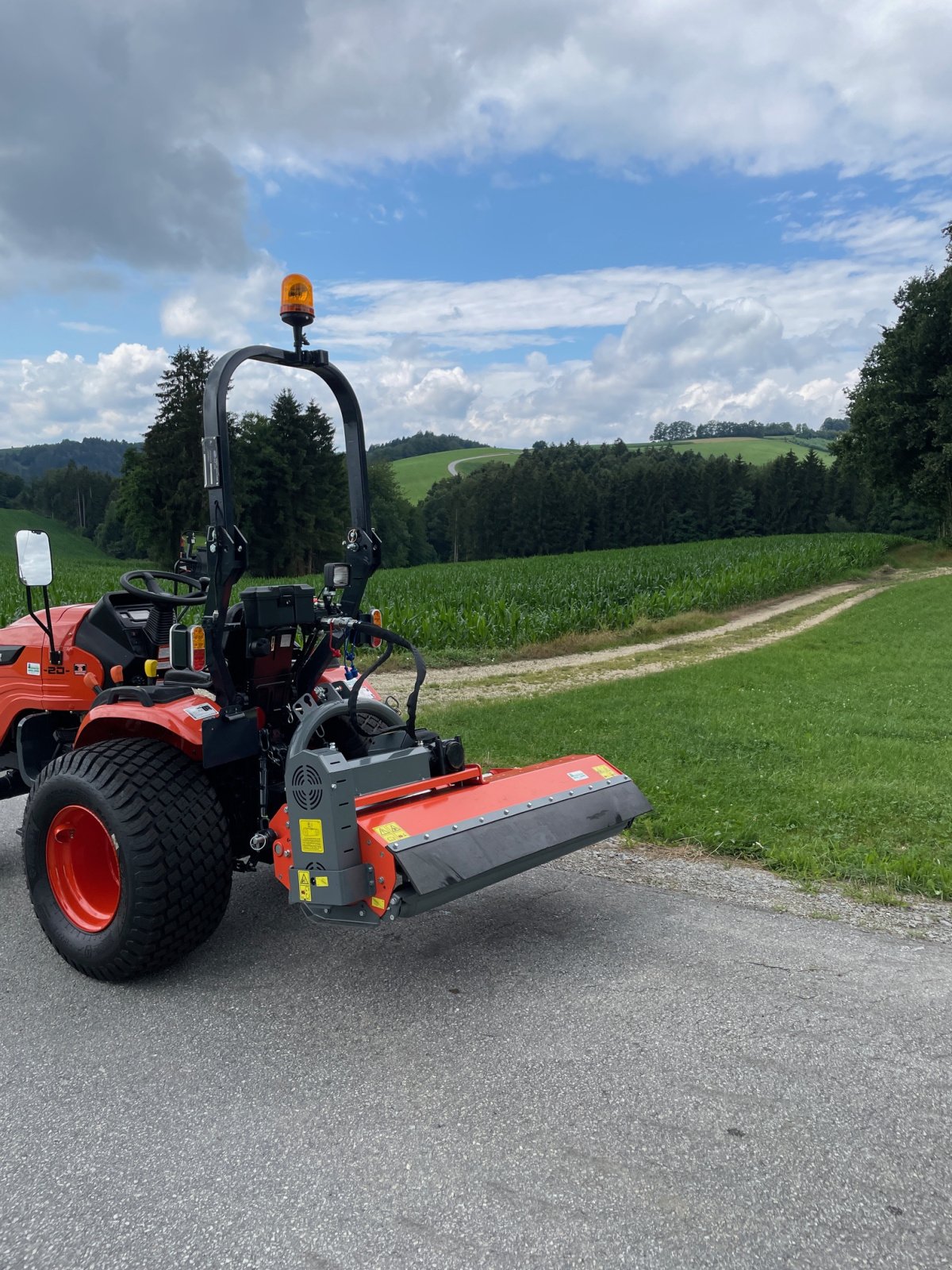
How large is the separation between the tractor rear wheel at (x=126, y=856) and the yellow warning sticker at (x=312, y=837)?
461 millimetres

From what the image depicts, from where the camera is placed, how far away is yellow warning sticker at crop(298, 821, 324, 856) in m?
3.22

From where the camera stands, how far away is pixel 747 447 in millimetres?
99188

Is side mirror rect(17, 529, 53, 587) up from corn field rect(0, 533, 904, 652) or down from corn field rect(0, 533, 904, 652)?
up

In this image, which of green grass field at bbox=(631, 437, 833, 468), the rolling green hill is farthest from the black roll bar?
green grass field at bbox=(631, 437, 833, 468)

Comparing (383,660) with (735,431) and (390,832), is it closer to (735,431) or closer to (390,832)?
(390,832)

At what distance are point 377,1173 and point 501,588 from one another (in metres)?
17.3

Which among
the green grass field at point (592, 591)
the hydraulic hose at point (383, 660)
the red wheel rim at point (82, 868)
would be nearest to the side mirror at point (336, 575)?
the hydraulic hose at point (383, 660)

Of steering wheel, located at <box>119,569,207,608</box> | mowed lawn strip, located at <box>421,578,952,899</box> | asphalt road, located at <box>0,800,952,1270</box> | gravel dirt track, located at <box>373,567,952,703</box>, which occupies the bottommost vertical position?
gravel dirt track, located at <box>373,567,952,703</box>

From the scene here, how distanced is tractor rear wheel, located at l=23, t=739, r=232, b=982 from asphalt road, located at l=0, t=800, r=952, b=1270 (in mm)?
189

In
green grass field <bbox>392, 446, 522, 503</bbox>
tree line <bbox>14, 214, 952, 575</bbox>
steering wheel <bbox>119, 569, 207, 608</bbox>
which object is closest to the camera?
steering wheel <bbox>119, 569, 207, 608</bbox>

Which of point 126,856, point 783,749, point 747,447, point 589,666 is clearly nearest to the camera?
point 126,856

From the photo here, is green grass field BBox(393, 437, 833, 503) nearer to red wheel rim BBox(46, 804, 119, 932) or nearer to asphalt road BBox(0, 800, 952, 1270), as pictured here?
red wheel rim BBox(46, 804, 119, 932)

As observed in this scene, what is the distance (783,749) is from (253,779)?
4.80 m

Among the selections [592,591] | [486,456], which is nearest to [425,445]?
[486,456]
